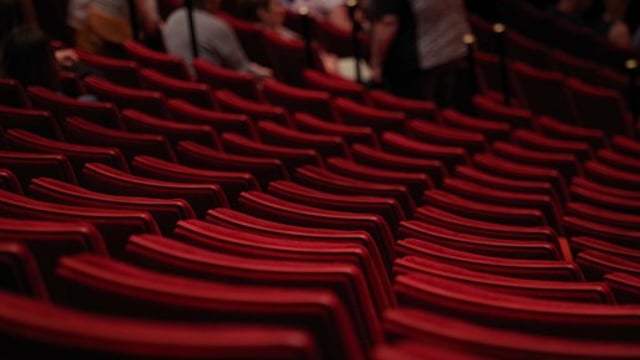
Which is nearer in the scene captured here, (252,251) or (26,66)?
(252,251)

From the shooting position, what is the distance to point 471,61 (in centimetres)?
186

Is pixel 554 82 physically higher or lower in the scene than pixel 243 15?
lower

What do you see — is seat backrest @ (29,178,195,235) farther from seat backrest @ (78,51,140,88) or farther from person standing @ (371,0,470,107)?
person standing @ (371,0,470,107)

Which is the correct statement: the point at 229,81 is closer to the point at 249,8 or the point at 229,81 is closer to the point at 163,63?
the point at 163,63

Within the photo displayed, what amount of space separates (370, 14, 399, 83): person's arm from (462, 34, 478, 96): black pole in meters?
0.11

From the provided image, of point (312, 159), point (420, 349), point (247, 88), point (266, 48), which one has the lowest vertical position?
point (420, 349)

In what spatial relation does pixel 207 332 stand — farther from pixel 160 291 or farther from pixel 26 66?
pixel 26 66

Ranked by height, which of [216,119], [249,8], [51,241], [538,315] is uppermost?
[249,8]

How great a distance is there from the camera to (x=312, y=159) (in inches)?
44.1

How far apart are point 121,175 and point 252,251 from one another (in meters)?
0.26

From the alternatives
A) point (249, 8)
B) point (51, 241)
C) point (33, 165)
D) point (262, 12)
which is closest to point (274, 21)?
point (262, 12)

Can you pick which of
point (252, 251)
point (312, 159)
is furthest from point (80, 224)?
point (312, 159)

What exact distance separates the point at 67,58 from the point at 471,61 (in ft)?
2.16

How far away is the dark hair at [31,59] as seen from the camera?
130 centimetres
